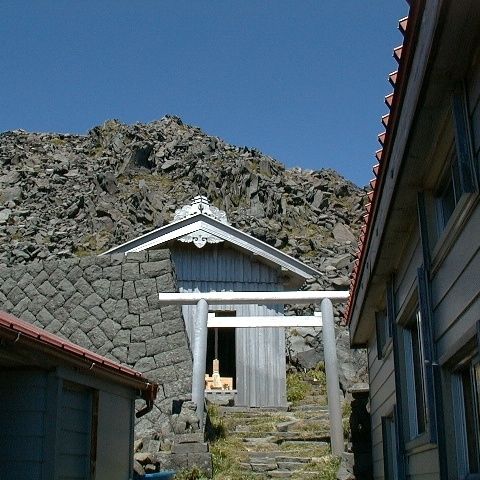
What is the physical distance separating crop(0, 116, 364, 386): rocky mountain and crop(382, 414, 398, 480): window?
27.2 metres

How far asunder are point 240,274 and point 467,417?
13718 millimetres

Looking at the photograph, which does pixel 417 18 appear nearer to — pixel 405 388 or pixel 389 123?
pixel 389 123

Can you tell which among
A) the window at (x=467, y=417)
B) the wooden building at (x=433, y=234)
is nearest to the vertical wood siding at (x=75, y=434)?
the wooden building at (x=433, y=234)

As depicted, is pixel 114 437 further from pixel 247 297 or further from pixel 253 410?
pixel 253 410

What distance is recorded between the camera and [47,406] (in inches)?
261

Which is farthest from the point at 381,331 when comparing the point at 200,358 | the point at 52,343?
the point at 200,358

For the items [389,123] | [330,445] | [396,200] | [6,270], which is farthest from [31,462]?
[6,270]

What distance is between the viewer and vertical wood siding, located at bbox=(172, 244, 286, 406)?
17625 millimetres

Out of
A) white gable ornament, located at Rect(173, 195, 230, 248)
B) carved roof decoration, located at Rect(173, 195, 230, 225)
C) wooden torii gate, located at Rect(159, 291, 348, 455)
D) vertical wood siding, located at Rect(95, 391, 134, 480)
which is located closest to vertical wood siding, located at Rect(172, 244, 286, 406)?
white gable ornament, located at Rect(173, 195, 230, 248)

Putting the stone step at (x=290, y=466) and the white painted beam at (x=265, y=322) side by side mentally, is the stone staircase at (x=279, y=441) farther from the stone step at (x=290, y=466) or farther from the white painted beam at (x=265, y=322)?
the white painted beam at (x=265, y=322)

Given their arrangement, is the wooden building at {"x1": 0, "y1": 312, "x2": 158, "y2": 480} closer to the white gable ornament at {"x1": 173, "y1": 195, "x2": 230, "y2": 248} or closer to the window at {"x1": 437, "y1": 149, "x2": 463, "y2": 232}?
the window at {"x1": 437, "y1": 149, "x2": 463, "y2": 232}

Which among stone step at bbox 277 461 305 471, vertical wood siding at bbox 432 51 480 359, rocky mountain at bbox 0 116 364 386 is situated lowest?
stone step at bbox 277 461 305 471

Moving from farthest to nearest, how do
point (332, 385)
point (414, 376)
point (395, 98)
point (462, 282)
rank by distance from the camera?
point (332, 385), point (414, 376), point (395, 98), point (462, 282)

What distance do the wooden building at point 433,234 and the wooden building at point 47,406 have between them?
281 centimetres
